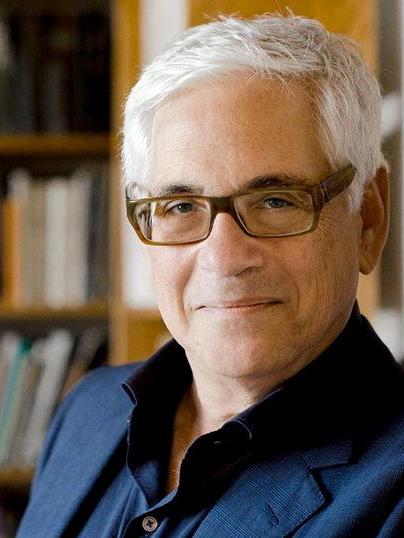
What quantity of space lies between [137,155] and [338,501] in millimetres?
517

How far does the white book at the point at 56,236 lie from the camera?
108 inches

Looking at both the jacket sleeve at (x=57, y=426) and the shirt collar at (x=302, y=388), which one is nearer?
the shirt collar at (x=302, y=388)

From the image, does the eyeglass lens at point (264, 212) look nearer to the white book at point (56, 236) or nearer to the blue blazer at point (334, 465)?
the blue blazer at point (334, 465)

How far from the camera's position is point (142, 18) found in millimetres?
2537

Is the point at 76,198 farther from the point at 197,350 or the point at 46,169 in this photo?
the point at 197,350

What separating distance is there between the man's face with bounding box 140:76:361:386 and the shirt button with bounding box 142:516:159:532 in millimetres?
202

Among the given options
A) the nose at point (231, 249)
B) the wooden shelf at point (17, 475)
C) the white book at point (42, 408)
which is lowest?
the wooden shelf at point (17, 475)

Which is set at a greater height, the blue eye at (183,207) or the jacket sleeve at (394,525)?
the blue eye at (183,207)

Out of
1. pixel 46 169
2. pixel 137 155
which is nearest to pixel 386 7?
pixel 137 155

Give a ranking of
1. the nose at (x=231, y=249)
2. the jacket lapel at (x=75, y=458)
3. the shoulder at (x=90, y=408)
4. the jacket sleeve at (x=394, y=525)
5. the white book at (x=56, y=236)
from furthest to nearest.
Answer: the white book at (x=56, y=236) < the shoulder at (x=90, y=408) < the jacket lapel at (x=75, y=458) < the nose at (x=231, y=249) < the jacket sleeve at (x=394, y=525)

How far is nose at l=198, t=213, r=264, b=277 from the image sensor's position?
3.62ft

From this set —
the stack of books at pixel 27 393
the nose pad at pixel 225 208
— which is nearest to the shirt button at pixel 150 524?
the nose pad at pixel 225 208

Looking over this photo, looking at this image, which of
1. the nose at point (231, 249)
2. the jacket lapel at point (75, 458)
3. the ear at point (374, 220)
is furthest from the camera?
the jacket lapel at point (75, 458)

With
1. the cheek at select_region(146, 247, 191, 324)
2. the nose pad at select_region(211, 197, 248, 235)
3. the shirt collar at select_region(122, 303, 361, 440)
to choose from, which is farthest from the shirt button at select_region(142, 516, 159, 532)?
the nose pad at select_region(211, 197, 248, 235)
